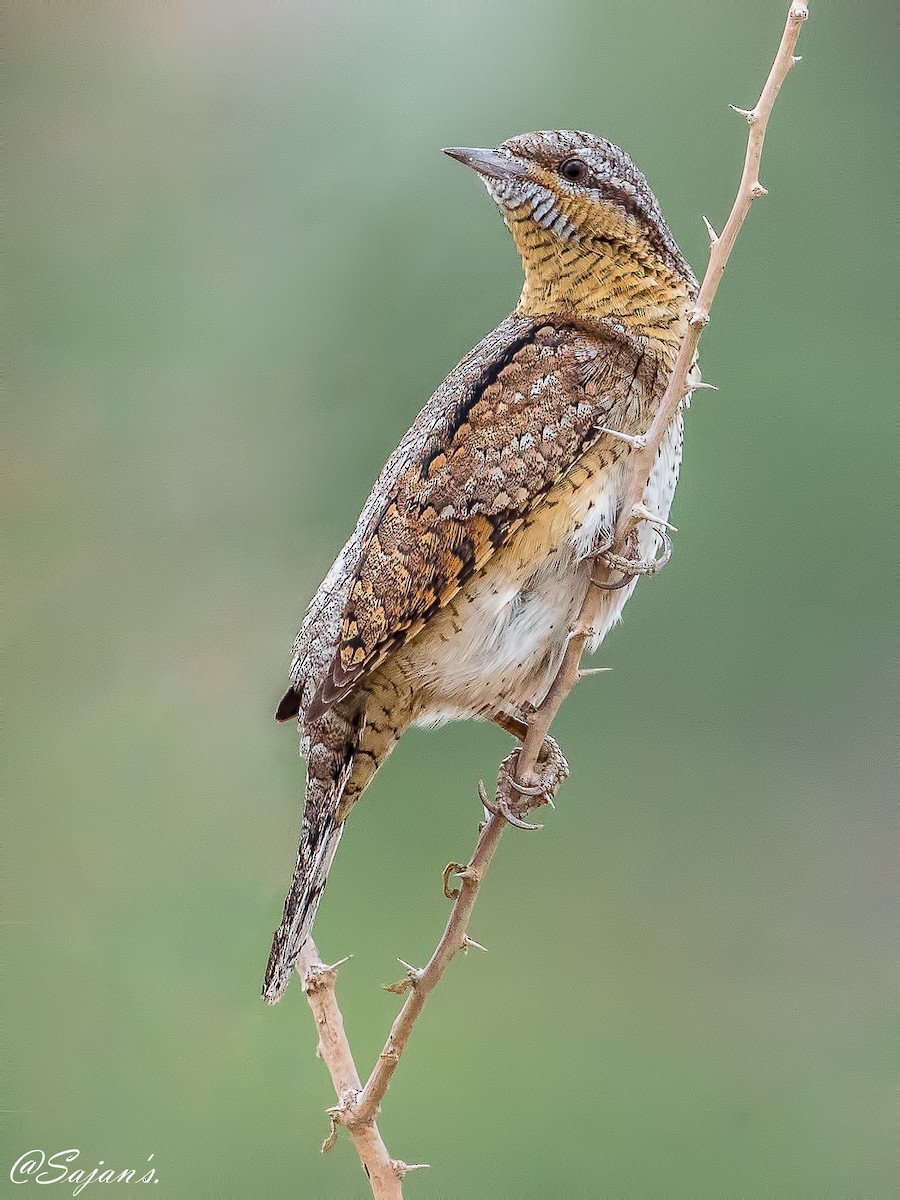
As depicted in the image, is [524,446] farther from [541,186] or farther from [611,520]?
[541,186]

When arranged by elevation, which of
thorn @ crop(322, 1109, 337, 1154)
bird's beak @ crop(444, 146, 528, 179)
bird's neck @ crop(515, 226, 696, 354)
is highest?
bird's beak @ crop(444, 146, 528, 179)

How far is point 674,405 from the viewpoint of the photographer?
160 centimetres

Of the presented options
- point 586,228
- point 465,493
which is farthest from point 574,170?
point 465,493

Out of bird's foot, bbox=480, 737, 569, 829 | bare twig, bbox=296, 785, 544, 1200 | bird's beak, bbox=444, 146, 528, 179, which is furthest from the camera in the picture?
bird's beak, bbox=444, 146, 528, 179

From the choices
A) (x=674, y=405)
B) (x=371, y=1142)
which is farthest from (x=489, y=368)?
(x=371, y=1142)

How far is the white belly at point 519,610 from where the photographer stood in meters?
2.06

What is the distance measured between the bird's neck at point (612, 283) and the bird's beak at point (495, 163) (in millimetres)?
101

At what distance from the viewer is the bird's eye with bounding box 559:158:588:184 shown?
2.13m

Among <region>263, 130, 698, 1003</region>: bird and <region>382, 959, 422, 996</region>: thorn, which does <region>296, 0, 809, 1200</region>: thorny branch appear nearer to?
<region>382, 959, 422, 996</region>: thorn

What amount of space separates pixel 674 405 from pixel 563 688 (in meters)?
0.39

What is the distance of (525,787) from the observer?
1.88 metres

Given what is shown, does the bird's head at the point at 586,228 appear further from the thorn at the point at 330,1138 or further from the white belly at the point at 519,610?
the thorn at the point at 330,1138

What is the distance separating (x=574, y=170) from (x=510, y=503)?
569 mm

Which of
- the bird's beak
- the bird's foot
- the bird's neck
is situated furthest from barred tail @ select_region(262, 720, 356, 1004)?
the bird's beak
